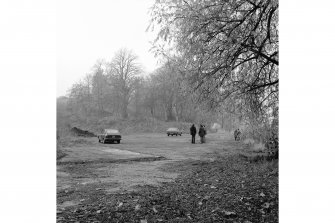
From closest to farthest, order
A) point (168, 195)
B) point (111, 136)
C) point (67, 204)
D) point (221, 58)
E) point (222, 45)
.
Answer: point (67, 204) < point (168, 195) < point (222, 45) < point (221, 58) < point (111, 136)

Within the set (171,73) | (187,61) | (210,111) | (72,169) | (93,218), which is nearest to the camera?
(93,218)

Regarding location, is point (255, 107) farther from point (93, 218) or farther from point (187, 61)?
point (93, 218)

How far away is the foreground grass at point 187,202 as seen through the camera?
4.33m

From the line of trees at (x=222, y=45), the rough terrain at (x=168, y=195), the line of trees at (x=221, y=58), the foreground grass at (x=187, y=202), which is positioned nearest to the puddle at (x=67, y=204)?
the rough terrain at (x=168, y=195)

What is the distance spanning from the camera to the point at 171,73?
23.2 ft

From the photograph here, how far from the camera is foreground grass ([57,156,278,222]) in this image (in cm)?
433

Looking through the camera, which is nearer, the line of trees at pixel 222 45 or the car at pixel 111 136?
the line of trees at pixel 222 45

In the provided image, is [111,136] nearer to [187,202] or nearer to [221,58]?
[221,58]

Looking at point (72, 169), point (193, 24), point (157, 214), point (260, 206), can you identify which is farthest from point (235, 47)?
point (72, 169)

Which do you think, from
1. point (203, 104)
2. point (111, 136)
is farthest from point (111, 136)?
point (203, 104)

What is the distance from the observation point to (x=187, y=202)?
5082 millimetres

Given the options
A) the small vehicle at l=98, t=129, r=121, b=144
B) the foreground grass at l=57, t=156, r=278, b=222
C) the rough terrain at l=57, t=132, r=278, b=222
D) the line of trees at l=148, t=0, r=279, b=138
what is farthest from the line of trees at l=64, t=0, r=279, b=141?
the small vehicle at l=98, t=129, r=121, b=144

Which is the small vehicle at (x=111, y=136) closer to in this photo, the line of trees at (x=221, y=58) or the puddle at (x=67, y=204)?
the line of trees at (x=221, y=58)

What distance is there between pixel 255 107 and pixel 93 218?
4922 millimetres
